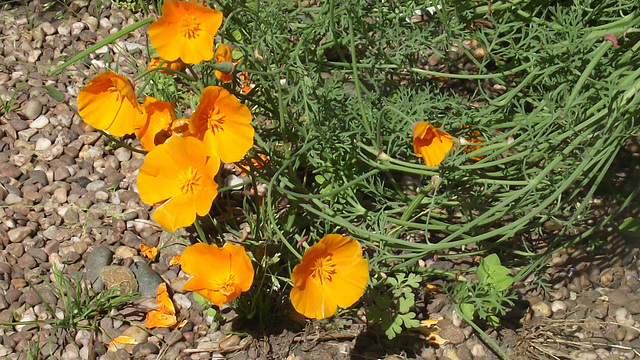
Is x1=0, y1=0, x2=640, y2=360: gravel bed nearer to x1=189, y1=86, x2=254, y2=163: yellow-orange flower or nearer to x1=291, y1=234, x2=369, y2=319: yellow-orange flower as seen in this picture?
x1=291, y1=234, x2=369, y2=319: yellow-orange flower

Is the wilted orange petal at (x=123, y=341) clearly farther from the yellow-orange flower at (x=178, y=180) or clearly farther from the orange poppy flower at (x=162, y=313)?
the yellow-orange flower at (x=178, y=180)

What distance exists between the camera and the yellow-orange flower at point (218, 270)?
77.4 inches

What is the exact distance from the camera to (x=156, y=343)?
2.26m

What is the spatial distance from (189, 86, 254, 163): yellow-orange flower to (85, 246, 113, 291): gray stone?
2.37 feet

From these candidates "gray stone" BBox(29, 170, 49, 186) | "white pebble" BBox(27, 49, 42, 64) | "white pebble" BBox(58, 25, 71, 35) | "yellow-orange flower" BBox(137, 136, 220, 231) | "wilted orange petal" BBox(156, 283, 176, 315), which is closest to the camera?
"yellow-orange flower" BBox(137, 136, 220, 231)

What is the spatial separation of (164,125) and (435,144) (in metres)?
0.83

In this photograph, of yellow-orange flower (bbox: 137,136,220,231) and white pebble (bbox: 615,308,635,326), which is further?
white pebble (bbox: 615,308,635,326)

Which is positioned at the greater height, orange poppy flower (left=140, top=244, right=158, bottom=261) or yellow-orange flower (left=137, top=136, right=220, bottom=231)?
yellow-orange flower (left=137, top=136, right=220, bottom=231)

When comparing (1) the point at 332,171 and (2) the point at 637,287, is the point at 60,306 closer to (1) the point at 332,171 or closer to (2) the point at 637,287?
(1) the point at 332,171

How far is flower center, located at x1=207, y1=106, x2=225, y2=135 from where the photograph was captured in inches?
77.6

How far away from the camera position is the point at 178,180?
2.01 m

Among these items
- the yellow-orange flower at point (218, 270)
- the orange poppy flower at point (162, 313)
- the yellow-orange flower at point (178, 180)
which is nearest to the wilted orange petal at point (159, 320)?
the orange poppy flower at point (162, 313)

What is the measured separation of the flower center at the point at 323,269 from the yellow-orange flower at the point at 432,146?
42 centimetres


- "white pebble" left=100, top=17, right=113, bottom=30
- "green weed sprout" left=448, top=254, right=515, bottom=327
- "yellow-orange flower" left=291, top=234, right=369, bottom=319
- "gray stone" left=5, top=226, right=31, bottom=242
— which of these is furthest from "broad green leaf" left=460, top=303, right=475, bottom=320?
"white pebble" left=100, top=17, right=113, bottom=30
